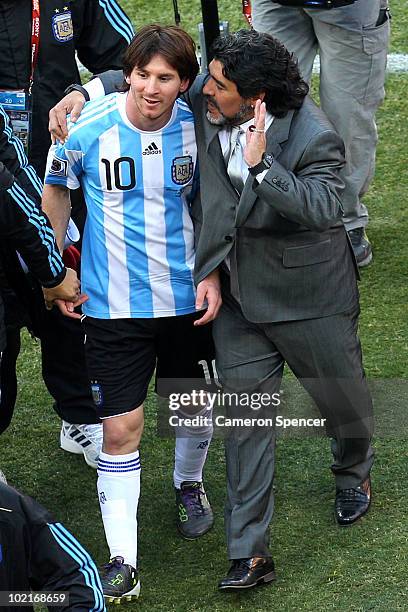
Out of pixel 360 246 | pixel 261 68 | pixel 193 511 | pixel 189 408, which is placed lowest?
pixel 360 246

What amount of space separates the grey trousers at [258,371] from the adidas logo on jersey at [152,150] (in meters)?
0.52

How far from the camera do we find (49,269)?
3.98 m

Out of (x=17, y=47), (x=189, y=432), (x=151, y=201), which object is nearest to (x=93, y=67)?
(x=17, y=47)

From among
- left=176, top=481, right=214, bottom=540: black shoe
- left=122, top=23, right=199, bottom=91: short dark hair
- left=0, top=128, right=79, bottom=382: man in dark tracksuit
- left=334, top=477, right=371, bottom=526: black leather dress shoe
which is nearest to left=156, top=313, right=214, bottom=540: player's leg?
left=176, top=481, right=214, bottom=540: black shoe

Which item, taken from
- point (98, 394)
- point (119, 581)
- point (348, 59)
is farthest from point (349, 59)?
point (119, 581)

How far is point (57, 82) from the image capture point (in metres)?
4.73

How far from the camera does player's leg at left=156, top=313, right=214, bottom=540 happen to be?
4.26 m

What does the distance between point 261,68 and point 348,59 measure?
234 centimetres

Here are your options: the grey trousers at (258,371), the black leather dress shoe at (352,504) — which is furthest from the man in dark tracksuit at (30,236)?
the black leather dress shoe at (352,504)

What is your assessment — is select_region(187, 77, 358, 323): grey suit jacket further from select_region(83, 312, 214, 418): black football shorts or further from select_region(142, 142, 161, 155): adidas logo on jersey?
select_region(83, 312, 214, 418): black football shorts

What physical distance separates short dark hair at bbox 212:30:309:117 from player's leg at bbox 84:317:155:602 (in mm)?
812

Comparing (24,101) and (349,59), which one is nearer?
(24,101)

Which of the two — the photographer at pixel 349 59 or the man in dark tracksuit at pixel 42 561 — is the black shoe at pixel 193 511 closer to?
the man in dark tracksuit at pixel 42 561

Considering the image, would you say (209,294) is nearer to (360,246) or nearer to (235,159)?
(235,159)
